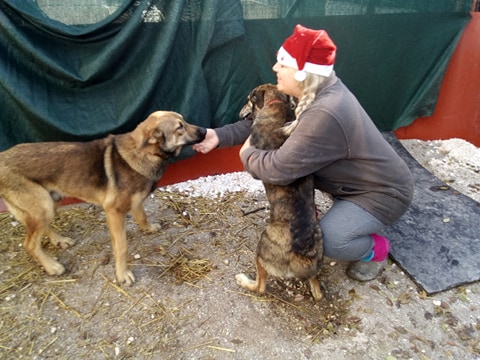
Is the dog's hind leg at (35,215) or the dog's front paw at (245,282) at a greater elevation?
the dog's hind leg at (35,215)

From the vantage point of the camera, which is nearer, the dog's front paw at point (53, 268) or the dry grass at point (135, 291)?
the dry grass at point (135, 291)

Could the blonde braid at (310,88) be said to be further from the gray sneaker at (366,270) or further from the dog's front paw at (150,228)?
the dog's front paw at (150,228)

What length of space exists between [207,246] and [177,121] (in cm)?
139

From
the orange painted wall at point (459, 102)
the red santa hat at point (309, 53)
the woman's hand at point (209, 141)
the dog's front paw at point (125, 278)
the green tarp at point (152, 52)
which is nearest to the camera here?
the red santa hat at point (309, 53)

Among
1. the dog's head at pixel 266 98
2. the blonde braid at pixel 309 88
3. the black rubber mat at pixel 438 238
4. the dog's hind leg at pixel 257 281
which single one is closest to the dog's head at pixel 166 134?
the dog's head at pixel 266 98

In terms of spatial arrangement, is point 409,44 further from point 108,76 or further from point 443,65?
point 108,76

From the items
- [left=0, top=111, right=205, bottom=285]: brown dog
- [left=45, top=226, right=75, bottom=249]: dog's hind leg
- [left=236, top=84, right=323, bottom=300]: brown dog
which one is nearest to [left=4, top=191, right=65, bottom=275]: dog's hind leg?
[left=0, top=111, right=205, bottom=285]: brown dog

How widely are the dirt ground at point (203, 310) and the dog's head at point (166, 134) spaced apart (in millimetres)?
1133

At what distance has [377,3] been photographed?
488cm

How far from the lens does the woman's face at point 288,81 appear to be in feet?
8.92

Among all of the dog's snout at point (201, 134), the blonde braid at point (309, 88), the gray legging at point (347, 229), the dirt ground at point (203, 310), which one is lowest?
the dirt ground at point (203, 310)

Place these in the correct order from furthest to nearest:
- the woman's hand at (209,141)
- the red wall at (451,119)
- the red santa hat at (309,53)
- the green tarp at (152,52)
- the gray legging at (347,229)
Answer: the red wall at (451,119) → the green tarp at (152,52) → the woman's hand at (209,141) → the gray legging at (347,229) → the red santa hat at (309,53)

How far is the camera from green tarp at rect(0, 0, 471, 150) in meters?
3.75

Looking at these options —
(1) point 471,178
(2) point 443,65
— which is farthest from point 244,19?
(1) point 471,178
